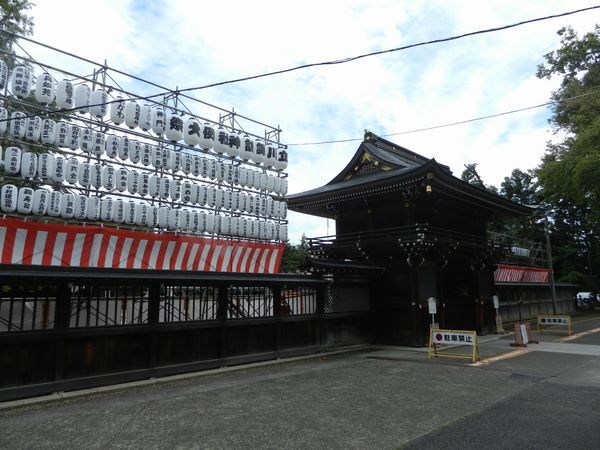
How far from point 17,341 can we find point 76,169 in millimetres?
5159

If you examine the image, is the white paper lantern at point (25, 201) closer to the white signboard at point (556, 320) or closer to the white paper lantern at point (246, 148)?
the white paper lantern at point (246, 148)

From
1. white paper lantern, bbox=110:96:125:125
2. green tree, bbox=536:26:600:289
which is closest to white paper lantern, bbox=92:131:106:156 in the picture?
white paper lantern, bbox=110:96:125:125

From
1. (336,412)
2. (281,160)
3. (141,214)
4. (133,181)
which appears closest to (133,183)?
(133,181)

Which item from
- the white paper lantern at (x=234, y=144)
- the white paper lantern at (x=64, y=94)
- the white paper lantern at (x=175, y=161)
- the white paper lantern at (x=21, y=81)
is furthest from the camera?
the white paper lantern at (x=234, y=144)

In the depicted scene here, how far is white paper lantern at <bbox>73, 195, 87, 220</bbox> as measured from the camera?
11.5 meters

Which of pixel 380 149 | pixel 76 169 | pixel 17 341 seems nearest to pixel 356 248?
pixel 380 149

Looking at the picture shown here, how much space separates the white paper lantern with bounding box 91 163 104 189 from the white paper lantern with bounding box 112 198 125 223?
2.27 ft

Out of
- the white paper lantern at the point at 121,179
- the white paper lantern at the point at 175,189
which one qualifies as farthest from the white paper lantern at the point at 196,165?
the white paper lantern at the point at 121,179

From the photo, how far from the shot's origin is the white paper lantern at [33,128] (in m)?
10.8

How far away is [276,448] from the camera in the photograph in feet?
18.4

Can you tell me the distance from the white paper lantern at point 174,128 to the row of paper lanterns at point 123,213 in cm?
252

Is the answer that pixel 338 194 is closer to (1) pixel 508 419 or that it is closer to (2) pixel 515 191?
(1) pixel 508 419

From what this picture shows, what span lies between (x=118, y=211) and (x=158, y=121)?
341 cm

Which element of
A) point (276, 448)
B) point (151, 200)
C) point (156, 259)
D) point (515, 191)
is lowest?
point (276, 448)
